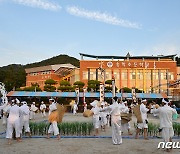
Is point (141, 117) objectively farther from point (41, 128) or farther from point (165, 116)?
point (41, 128)

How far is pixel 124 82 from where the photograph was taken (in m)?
52.4

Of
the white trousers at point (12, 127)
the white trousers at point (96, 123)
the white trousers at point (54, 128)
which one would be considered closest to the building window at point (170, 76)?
the white trousers at point (96, 123)

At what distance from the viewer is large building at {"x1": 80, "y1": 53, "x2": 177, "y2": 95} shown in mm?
51281

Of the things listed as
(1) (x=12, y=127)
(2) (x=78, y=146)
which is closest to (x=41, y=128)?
(1) (x=12, y=127)

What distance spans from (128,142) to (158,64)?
145 ft

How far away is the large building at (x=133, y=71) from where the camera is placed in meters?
51.3

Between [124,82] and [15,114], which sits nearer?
[15,114]

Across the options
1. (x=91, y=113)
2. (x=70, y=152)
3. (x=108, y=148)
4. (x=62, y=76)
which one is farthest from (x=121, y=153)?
(x=62, y=76)

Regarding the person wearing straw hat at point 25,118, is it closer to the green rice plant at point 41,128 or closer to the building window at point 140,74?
the green rice plant at point 41,128

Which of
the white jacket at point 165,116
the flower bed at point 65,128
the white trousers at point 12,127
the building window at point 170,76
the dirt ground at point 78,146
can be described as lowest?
the dirt ground at point 78,146

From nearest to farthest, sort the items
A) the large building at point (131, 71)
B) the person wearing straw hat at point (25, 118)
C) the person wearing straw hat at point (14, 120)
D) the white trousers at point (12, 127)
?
the white trousers at point (12, 127), the person wearing straw hat at point (14, 120), the person wearing straw hat at point (25, 118), the large building at point (131, 71)

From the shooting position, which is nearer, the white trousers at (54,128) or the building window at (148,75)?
the white trousers at (54,128)

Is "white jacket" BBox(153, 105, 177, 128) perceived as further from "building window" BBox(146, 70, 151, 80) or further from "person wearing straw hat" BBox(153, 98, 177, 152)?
"building window" BBox(146, 70, 151, 80)

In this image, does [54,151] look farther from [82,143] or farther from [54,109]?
[54,109]
